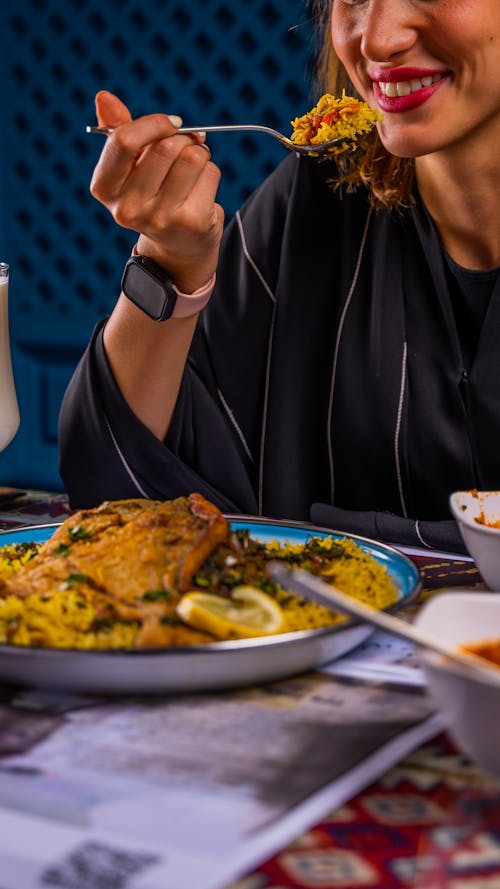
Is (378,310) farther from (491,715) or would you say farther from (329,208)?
(491,715)

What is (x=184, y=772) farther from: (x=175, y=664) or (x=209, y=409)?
(x=209, y=409)

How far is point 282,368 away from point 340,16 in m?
0.64

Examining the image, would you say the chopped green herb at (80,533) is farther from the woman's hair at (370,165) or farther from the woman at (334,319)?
the woman's hair at (370,165)

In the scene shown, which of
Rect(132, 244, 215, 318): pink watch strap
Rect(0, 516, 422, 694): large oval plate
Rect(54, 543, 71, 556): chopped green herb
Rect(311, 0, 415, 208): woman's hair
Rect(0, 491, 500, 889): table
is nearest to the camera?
Rect(0, 491, 500, 889): table

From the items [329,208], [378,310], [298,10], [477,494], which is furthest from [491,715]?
[298,10]

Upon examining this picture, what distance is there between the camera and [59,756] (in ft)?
2.32

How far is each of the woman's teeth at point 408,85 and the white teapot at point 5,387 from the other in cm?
69

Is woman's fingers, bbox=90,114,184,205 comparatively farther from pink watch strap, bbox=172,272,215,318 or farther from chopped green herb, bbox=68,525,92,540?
chopped green herb, bbox=68,525,92,540

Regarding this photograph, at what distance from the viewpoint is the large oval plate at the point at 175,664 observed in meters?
0.77

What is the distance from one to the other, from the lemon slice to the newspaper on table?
5cm

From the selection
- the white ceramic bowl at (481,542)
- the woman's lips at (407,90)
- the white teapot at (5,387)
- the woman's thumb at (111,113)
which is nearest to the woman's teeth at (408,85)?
the woman's lips at (407,90)

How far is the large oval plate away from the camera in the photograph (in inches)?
30.4

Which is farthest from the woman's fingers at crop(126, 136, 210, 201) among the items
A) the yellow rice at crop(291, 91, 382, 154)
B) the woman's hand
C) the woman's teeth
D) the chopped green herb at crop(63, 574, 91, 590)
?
the chopped green herb at crop(63, 574, 91, 590)

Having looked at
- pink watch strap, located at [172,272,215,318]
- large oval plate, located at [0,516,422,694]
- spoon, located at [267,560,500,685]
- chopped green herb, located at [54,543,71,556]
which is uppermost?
pink watch strap, located at [172,272,215,318]
